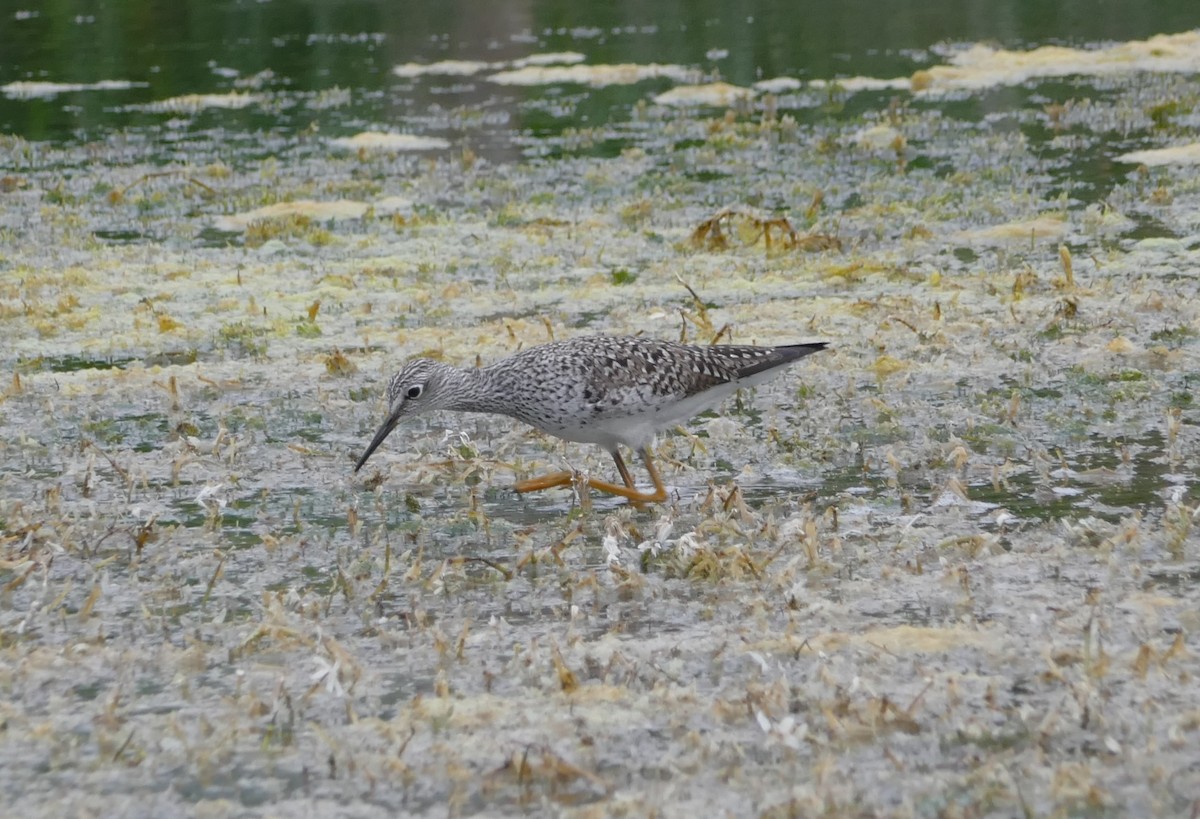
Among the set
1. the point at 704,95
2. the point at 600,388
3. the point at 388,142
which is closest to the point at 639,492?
the point at 600,388

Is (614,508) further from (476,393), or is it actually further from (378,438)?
A: (378,438)

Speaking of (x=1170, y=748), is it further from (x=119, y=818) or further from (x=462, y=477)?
(x=462, y=477)

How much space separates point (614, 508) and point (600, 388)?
0.65 metres

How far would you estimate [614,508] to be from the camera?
8.59m

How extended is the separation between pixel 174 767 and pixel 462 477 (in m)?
3.28

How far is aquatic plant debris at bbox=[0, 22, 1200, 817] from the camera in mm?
5629

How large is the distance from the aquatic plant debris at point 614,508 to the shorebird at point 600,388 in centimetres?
29

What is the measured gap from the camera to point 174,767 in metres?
5.68

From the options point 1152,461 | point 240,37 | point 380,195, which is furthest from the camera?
point 240,37

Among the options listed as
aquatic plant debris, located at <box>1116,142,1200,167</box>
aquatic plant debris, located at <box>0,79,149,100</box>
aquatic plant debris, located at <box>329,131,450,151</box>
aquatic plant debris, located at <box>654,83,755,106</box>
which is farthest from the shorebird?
aquatic plant debris, located at <box>0,79,149,100</box>

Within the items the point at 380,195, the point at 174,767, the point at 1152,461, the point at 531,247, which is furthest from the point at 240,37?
the point at 174,767

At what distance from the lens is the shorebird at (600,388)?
329 inches

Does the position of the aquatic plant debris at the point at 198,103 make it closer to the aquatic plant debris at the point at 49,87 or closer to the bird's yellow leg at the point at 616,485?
the aquatic plant debris at the point at 49,87

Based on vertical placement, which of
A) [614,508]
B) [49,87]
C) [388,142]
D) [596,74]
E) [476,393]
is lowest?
[614,508]
